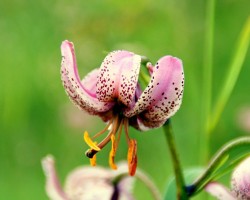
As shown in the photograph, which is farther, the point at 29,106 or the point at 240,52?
the point at 29,106

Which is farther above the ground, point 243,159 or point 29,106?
point 29,106

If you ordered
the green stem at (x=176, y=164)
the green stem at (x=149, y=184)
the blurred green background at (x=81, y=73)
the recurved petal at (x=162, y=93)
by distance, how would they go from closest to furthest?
the recurved petal at (x=162, y=93) → the green stem at (x=176, y=164) → the green stem at (x=149, y=184) → the blurred green background at (x=81, y=73)

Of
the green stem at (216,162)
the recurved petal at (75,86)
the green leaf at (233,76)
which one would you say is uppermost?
the green leaf at (233,76)

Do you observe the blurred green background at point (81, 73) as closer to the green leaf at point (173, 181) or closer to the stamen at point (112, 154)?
the green leaf at point (173, 181)

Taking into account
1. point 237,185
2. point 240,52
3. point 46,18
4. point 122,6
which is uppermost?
point 46,18

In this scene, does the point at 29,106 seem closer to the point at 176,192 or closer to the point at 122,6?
the point at 122,6

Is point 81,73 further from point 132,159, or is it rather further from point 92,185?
point 132,159

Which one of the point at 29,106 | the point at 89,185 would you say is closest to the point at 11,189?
the point at 29,106

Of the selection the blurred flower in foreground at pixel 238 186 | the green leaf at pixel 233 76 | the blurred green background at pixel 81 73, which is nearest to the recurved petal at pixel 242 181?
the blurred flower in foreground at pixel 238 186
